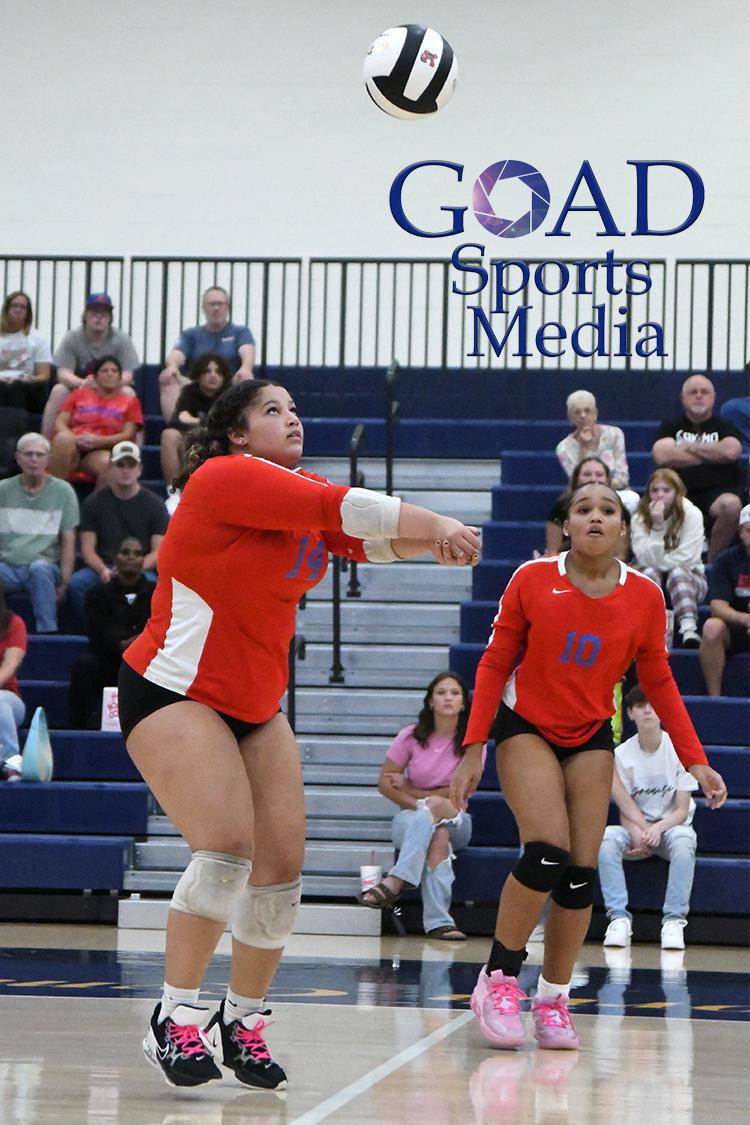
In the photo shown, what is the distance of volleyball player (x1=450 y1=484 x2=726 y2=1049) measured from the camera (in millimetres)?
5426

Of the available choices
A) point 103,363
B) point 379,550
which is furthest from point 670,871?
point 103,363

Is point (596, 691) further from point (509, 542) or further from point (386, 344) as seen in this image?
point (386, 344)

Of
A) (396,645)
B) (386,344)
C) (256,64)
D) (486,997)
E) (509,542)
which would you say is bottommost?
(486,997)

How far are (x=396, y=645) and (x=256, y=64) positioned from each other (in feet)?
21.8

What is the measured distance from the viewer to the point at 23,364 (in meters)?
13.3

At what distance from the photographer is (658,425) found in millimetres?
Answer: 12703

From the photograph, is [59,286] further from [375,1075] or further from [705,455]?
[375,1075]

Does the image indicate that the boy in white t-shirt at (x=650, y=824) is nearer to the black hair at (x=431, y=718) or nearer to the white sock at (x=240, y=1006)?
the black hair at (x=431, y=718)

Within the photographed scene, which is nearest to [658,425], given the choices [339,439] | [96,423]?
Answer: [339,439]

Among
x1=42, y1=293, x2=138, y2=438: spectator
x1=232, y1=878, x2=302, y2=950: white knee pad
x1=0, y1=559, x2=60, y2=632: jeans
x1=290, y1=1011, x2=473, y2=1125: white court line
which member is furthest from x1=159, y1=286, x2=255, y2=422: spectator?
x1=232, y1=878, x2=302, y2=950: white knee pad

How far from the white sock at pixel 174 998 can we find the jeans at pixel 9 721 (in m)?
5.70

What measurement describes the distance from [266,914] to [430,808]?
4.75 metres

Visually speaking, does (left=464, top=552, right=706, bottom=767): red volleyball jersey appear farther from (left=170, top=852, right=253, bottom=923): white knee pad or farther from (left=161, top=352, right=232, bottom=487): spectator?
(left=161, top=352, right=232, bottom=487): spectator

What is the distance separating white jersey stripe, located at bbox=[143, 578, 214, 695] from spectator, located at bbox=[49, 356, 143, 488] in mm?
7993
